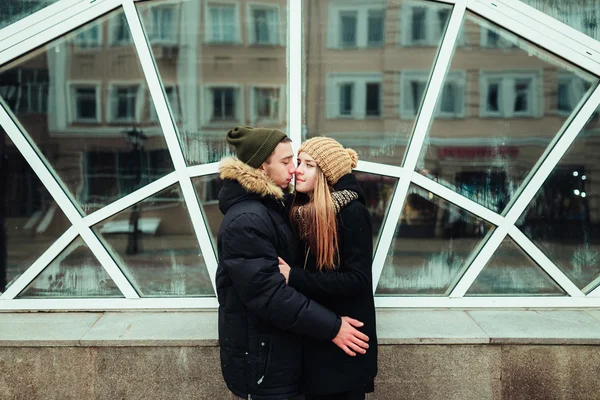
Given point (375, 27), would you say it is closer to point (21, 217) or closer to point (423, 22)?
point (423, 22)

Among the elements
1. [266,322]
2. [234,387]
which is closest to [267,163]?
[266,322]

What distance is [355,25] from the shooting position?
4.56 m

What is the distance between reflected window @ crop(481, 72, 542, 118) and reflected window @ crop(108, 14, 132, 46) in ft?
8.97

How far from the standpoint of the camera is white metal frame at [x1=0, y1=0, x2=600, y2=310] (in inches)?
176

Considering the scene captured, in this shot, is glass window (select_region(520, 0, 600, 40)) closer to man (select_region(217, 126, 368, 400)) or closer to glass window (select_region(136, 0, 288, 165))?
glass window (select_region(136, 0, 288, 165))

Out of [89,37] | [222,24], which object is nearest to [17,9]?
[89,37]

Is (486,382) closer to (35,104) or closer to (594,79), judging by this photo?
(594,79)

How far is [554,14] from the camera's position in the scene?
14.8 ft

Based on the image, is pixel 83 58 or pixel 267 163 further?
pixel 83 58

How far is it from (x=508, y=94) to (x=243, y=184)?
2.64m

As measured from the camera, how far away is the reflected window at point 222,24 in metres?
4.57

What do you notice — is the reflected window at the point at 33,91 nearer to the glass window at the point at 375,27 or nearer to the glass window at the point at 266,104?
the glass window at the point at 266,104

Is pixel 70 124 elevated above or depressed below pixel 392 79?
below

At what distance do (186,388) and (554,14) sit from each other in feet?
12.5
